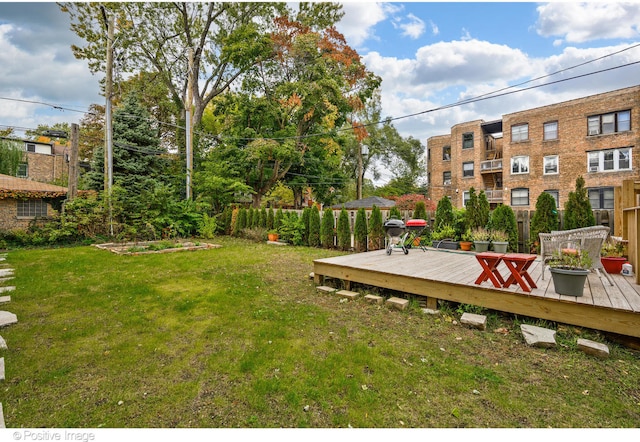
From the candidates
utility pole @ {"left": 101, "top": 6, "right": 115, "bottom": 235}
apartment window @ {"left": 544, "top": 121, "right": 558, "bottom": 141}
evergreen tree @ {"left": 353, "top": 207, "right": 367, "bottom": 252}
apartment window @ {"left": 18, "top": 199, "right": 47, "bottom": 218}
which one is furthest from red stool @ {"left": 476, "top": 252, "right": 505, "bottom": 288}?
apartment window @ {"left": 544, "top": 121, "right": 558, "bottom": 141}

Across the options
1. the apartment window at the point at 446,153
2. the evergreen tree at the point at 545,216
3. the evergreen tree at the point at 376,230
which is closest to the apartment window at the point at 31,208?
the evergreen tree at the point at 376,230

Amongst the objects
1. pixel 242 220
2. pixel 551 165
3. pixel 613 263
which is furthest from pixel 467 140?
pixel 613 263

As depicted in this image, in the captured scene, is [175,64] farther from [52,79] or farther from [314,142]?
[314,142]

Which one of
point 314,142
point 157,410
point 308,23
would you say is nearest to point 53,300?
point 157,410

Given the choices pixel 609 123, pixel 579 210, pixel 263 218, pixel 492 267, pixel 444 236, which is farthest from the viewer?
pixel 609 123

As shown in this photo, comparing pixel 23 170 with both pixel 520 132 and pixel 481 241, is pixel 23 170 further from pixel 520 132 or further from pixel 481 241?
pixel 520 132

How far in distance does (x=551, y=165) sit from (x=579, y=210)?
14965mm

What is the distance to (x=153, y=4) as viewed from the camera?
17000mm

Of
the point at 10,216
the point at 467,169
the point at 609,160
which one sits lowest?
the point at 10,216

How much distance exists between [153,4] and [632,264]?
22725mm

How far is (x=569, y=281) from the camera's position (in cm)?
314

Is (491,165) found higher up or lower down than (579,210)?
higher up

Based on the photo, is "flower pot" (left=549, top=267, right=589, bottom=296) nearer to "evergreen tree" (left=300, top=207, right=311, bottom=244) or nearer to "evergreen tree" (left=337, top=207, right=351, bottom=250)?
"evergreen tree" (left=337, top=207, right=351, bottom=250)

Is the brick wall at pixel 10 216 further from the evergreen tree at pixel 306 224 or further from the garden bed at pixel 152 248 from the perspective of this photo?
the evergreen tree at pixel 306 224
